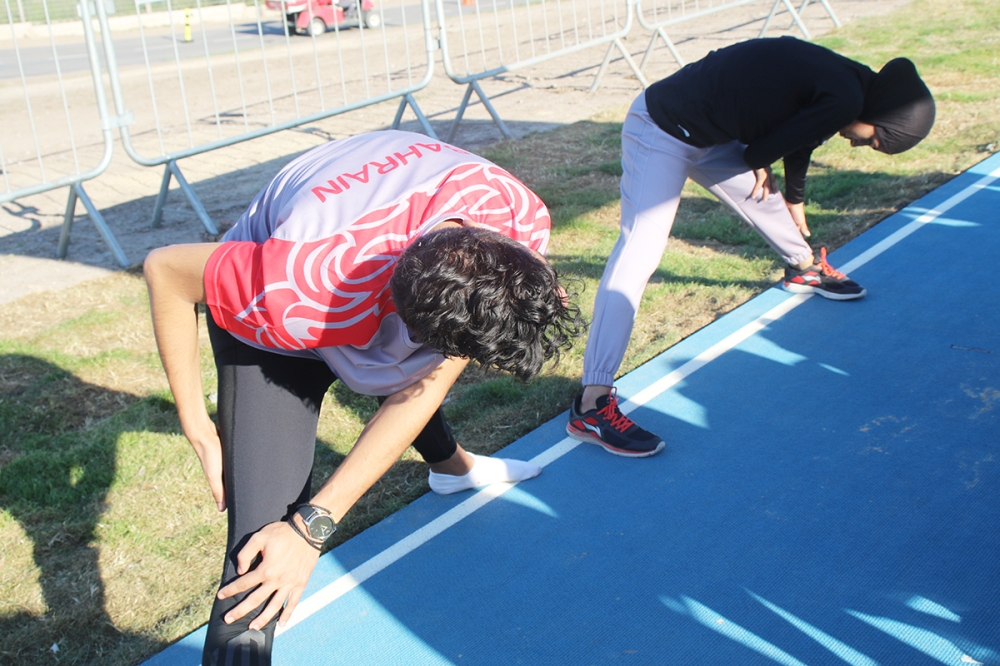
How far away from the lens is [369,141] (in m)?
2.44

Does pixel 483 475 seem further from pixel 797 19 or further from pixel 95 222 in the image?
pixel 797 19

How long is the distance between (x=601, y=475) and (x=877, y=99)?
2.02 m

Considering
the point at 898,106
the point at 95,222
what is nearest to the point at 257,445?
the point at 898,106

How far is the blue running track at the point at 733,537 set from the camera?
2643mm

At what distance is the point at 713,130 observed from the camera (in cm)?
357

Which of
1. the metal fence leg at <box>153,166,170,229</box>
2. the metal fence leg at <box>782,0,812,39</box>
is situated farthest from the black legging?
the metal fence leg at <box>782,0,812,39</box>

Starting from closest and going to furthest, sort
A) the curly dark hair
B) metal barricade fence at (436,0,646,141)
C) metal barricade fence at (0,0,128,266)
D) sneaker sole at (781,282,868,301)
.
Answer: the curly dark hair
sneaker sole at (781,282,868,301)
metal barricade fence at (0,0,128,266)
metal barricade fence at (436,0,646,141)

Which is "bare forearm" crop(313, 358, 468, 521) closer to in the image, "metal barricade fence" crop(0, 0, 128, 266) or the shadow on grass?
the shadow on grass

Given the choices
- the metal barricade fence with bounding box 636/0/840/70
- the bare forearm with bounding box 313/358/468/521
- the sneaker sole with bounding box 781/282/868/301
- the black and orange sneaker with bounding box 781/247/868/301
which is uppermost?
the metal barricade fence with bounding box 636/0/840/70

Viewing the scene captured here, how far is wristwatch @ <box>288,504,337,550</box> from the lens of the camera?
1.94 m

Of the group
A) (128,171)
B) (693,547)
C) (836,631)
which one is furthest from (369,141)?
(128,171)

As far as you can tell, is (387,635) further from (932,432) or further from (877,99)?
(877,99)

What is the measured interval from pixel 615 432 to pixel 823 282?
77.4 inches

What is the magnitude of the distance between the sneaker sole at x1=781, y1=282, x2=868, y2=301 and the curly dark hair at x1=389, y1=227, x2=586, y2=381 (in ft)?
11.2
